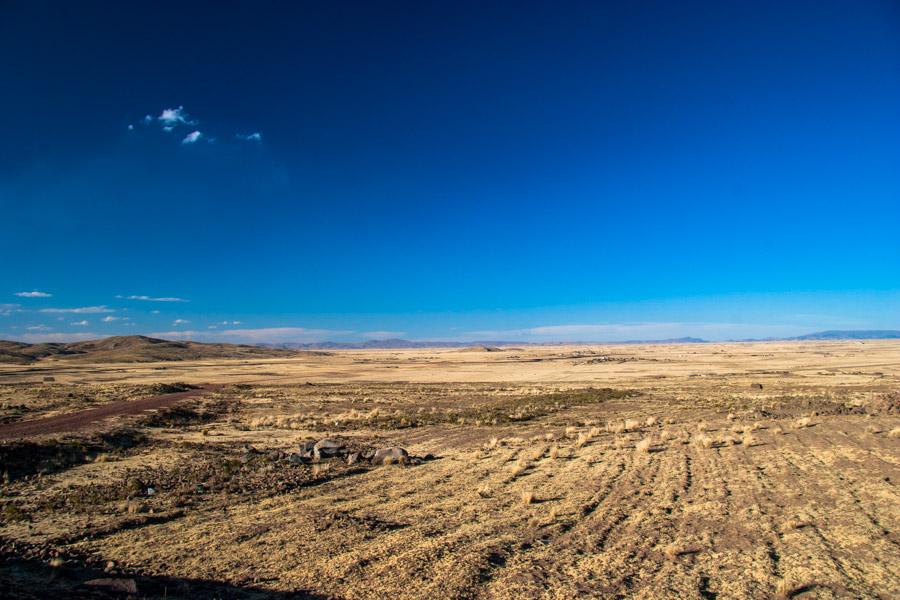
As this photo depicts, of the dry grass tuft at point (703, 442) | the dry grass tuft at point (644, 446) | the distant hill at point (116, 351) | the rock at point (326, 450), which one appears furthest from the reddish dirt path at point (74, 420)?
the distant hill at point (116, 351)

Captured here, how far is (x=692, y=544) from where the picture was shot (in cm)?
923

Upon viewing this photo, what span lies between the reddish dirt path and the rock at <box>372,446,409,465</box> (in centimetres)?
1738

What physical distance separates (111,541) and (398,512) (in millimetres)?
5832

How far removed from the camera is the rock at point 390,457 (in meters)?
17.5

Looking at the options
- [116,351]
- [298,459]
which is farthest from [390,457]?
[116,351]

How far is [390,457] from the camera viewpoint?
17.5 meters

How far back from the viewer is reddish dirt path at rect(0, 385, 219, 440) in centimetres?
2455

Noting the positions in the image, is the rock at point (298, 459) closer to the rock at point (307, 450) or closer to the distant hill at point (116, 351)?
the rock at point (307, 450)

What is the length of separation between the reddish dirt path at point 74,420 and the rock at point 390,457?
1738 centimetres

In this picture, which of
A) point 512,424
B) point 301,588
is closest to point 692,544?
point 301,588

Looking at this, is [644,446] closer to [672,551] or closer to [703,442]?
[703,442]

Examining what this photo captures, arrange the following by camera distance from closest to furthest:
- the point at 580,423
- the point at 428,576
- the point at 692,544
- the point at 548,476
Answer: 1. the point at 428,576
2. the point at 692,544
3. the point at 548,476
4. the point at 580,423

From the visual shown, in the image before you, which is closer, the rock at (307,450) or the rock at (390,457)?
the rock at (390,457)

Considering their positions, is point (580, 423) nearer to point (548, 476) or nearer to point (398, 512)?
point (548, 476)
